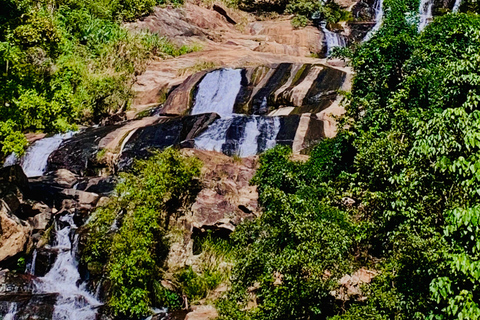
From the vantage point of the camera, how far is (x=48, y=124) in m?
14.2

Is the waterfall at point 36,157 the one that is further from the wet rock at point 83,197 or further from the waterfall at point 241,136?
the waterfall at point 241,136

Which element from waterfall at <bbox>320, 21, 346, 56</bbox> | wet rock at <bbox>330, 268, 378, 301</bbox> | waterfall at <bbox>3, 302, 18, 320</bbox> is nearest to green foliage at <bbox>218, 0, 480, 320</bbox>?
wet rock at <bbox>330, 268, 378, 301</bbox>

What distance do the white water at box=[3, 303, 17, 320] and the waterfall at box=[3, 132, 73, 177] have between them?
840 centimetres

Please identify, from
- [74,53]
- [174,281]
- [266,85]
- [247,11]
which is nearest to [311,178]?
[174,281]

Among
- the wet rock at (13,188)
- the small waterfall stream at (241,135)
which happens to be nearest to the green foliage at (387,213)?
the small waterfall stream at (241,135)

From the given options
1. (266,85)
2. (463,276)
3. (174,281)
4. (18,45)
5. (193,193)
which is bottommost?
(174,281)

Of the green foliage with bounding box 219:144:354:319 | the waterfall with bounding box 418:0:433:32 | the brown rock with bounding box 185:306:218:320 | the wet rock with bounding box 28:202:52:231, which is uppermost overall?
the waterfall with bounding box 418:0:433:32

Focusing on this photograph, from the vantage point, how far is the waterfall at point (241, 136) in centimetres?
1883

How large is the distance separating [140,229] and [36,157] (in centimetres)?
983

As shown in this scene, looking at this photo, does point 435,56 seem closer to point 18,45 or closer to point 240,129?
point 240,129

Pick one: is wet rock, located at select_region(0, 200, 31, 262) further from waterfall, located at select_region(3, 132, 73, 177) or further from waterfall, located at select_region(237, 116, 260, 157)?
waterfall, located at select_region(237, 116, 260, 157)

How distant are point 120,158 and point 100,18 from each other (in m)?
18.0

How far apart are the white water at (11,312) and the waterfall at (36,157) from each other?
8.40 m

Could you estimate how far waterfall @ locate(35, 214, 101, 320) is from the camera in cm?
1178
